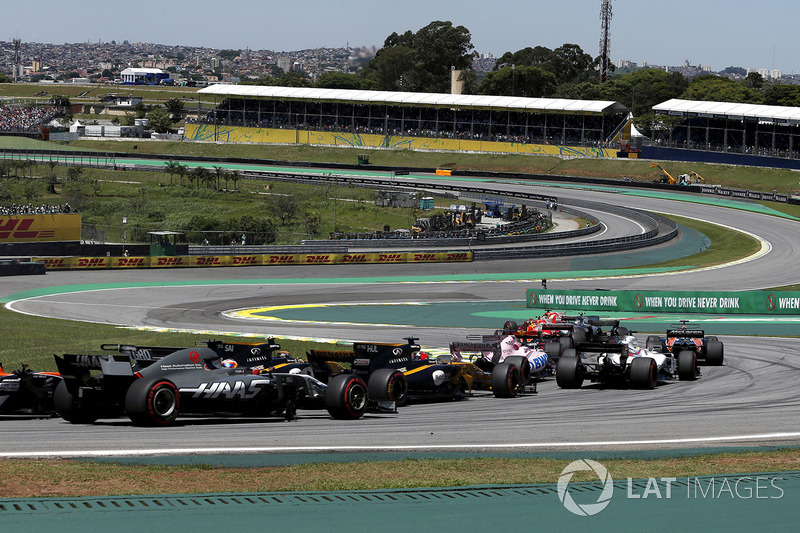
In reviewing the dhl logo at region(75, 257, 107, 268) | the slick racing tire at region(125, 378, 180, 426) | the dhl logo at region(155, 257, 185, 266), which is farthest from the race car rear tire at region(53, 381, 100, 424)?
the dhl logo at region(155, 257, 185, 266)

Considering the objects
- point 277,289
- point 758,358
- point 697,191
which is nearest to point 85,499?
point 758,358

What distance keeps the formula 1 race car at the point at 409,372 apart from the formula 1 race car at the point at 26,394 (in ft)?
15.1

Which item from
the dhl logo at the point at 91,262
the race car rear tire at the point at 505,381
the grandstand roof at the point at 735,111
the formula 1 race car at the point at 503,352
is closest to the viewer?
the race car rear tire at the point at 505,381

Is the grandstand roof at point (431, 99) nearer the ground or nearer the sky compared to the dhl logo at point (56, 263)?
nearer the sky

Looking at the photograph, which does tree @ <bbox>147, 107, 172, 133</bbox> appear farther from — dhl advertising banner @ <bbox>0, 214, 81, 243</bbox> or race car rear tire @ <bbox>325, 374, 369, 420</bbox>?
race car rear tire @ <bbox>325, 374, 369, 420</bbox>

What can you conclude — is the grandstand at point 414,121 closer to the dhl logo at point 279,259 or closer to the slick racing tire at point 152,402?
the dhl logo at point 279,259

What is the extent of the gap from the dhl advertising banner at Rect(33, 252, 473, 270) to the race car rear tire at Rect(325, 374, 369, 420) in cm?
3548

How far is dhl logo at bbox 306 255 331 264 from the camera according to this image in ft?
169

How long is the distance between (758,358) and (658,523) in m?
17.6

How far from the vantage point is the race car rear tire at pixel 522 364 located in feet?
66.3

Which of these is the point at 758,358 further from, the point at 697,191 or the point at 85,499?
the point at 697,191

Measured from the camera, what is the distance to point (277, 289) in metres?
44.1

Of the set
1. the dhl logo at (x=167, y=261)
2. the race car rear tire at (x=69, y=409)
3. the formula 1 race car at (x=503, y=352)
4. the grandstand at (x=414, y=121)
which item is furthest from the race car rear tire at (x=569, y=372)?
the grandstand at (x=414, y=121)
